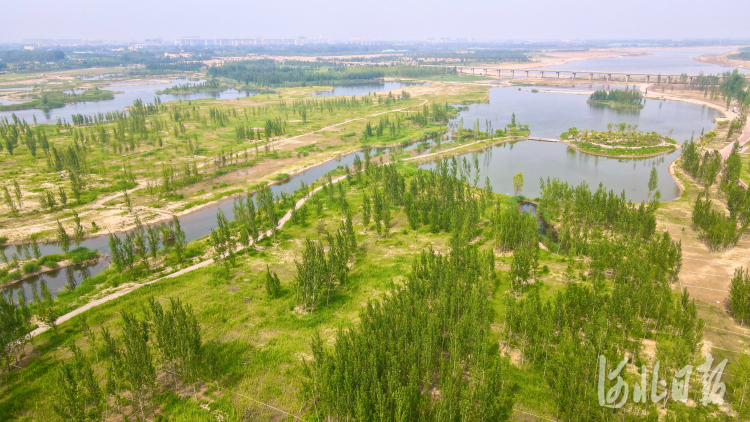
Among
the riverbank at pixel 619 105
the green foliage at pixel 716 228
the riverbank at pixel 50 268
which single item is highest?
the riverbank at pixel 619 105

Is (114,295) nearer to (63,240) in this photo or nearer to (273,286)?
(273,286)

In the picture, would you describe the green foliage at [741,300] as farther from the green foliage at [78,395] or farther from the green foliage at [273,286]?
the green foliage at [78,395]

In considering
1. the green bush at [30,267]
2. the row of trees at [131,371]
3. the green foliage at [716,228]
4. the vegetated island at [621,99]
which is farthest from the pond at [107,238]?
the vegetated island at [621,99]

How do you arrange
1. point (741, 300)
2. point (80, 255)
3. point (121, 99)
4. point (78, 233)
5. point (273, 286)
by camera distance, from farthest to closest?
point (121, 99) < point (78, 233) < point (80, 255) < point (273, 286) < point (741, 300)

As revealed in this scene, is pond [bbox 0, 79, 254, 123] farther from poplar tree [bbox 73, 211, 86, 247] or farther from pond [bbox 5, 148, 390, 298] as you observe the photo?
pond [bbox 5, 148, 390, 298]

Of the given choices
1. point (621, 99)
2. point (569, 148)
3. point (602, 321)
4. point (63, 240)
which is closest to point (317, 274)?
point (602, 321)

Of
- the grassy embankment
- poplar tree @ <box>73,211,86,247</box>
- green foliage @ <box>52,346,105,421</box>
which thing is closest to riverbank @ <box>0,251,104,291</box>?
poplar tree @ <box>73,211,86,247</box>

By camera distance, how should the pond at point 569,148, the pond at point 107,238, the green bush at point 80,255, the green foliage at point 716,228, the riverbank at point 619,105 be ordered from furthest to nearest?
the riverbank at point 619,105 → the pond at point 569,148 → the green bush at point 80,255 → the pond at point 107,238 → the green foliage at point 716,228
